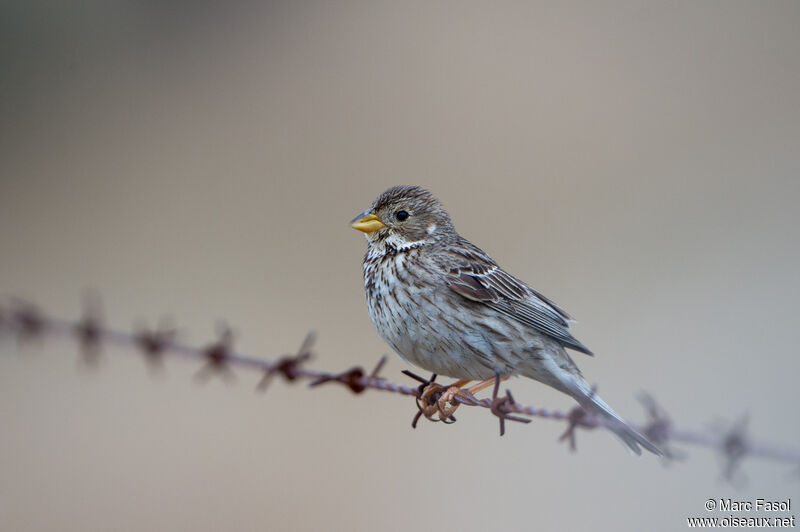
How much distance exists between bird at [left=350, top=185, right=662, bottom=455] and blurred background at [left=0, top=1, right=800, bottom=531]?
154cm

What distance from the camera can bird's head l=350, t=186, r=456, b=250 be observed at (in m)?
5.66

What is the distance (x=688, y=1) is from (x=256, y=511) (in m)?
13.9

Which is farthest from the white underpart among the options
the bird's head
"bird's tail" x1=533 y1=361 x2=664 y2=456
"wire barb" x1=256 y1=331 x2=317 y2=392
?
"wire barb" x1=256 y1=331 x2=317 y2=392

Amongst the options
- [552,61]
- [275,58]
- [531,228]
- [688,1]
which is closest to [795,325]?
[531,228]

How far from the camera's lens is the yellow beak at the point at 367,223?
567 cm

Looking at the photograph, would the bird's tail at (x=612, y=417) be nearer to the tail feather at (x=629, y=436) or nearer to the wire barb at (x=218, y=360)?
the tail feather at (x=629, y=436)

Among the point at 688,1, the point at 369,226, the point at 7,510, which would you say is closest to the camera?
the point at 369,226

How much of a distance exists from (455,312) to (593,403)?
3.21 feet

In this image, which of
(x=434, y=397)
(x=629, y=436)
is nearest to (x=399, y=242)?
(x=434, y=397)

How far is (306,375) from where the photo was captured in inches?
166

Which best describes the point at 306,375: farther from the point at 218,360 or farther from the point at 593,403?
the point at 593,403

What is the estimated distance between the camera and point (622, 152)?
15.0 m

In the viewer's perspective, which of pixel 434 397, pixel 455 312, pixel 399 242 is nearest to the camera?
pixel 434 397

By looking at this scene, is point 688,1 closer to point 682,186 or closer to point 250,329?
point 682,186
